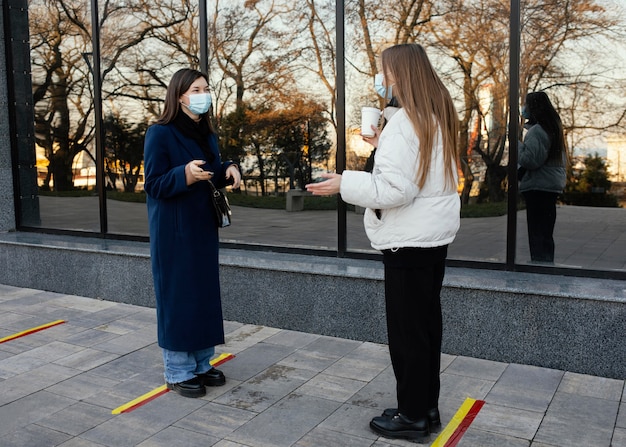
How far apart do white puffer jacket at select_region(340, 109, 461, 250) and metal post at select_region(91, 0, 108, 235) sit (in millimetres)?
4615

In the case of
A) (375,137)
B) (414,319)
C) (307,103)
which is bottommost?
(414,319)

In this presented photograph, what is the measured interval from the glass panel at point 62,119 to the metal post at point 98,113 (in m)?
0.10

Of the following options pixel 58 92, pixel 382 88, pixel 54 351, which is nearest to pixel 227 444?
pixel 382 88

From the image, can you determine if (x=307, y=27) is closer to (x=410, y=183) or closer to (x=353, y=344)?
(x=353, y=344)

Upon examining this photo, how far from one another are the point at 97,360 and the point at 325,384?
1.68m

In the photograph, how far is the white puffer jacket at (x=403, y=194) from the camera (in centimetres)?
309

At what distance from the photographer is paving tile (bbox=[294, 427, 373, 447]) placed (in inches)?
132

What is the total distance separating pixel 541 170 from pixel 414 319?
2.34 m

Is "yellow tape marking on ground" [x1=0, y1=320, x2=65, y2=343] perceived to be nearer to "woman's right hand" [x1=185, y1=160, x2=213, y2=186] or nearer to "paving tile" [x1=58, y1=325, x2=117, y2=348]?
"paving tile" [x1=58, y1=325, x2=117, y2=348]

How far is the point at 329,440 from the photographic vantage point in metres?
3.40

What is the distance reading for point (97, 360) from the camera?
4684 mm

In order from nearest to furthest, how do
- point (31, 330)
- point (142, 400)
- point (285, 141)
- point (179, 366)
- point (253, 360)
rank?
1. point (142, 400)
2. point (179, 366)
3. point (253, 360)
4. point (31, 330)
5. point (285, 141)

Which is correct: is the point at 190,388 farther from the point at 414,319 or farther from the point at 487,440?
the point at 487,440

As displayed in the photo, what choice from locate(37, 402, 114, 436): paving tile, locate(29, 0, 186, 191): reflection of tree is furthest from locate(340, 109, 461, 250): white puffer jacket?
locate(29, 0, 186, 191): reflection of tree
